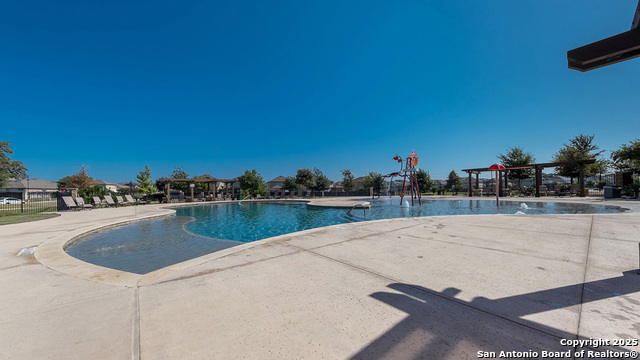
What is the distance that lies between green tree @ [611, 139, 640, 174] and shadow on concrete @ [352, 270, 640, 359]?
80.5ft

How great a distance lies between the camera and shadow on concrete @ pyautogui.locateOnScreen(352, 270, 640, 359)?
1548 mm

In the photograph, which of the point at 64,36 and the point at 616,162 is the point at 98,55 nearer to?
the point at 64,36

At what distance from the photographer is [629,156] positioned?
17.3 m

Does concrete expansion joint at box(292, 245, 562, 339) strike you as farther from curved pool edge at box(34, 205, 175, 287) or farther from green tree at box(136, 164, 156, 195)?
green tree at box(136, 164, 156, 195)

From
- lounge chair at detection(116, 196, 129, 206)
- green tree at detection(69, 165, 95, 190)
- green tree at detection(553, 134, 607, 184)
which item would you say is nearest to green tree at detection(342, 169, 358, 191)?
green tree at detection(553, 134, 607, 184)

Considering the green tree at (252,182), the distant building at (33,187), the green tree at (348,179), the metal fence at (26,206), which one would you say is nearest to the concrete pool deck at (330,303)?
the metal fence at (26,206)

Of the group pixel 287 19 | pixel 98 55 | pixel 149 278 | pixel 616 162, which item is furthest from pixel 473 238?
pixel 616 162

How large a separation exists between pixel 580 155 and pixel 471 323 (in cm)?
3652

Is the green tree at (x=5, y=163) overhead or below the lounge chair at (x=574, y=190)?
overhead

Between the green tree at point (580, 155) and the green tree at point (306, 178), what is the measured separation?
102 feet

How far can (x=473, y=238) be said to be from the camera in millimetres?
5047

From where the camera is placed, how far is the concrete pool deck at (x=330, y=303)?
1.63m

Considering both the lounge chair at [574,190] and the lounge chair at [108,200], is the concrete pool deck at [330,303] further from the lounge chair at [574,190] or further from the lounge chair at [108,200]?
the lounge chair at [574,190]

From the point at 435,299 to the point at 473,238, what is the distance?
3.55 metres
